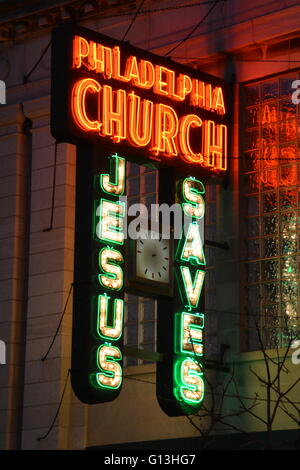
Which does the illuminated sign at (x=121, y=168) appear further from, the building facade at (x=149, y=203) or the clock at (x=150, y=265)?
the building facade at (x=149, y=203)

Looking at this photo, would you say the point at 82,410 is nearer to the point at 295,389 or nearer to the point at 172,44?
the point at 295,389

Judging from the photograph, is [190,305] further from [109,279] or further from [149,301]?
[149,301]

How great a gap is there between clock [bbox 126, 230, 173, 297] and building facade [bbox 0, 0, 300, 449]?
1153 mm

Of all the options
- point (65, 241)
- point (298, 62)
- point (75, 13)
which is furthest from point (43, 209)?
point (298, 62)

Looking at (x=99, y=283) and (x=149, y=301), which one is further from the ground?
(x=149, y=301)

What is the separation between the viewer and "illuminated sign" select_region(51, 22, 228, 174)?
Result: 23.0 m

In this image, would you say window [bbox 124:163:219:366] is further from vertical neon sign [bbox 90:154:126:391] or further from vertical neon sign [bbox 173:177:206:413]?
vertical neon sign [bbox 90:154:126:391]

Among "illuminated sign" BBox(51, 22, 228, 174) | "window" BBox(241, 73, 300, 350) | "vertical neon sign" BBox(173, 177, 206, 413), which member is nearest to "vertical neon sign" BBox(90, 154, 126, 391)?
"illuminated sign" BBox(51, 22, 228, 174)

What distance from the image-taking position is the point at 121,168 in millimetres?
23484

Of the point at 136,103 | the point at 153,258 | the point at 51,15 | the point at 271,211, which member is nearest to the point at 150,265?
the point at 153,258

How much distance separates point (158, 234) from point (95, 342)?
2603mm

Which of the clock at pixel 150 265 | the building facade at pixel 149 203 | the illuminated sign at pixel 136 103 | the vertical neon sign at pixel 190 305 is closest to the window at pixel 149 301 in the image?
the building facade at pixel 149 203

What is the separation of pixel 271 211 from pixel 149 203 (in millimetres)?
2965
